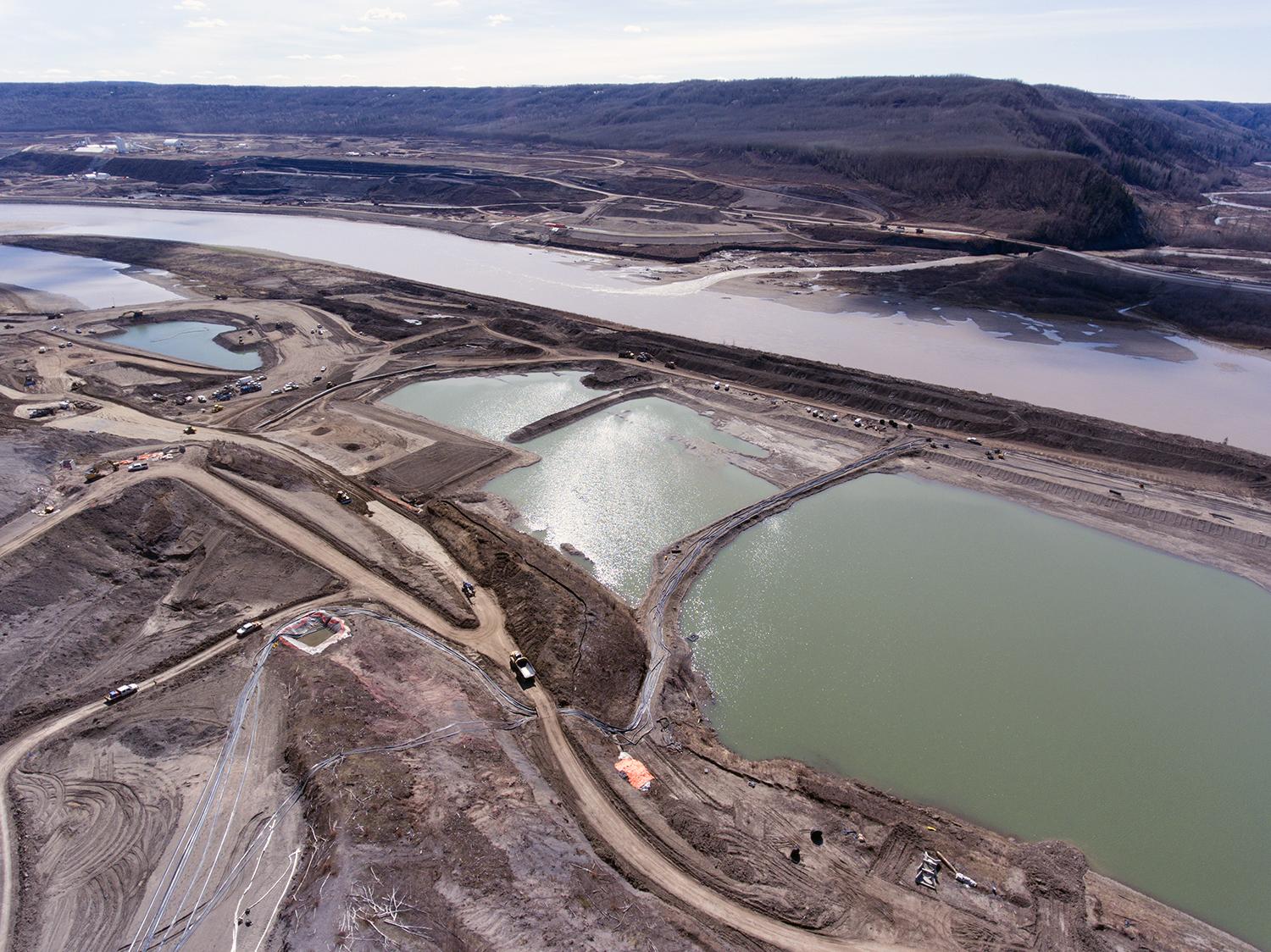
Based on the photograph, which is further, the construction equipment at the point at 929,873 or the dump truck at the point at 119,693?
the dump truck at the point at 119,693

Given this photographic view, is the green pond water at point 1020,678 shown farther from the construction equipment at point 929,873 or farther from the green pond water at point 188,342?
the green pond water at point 188,342

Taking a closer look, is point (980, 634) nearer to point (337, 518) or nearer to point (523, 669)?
point (523, 669)

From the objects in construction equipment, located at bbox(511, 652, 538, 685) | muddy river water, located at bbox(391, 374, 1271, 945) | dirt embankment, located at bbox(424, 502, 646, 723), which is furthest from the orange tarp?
construction equipment, located at bbox(511, 652, 538, 685)

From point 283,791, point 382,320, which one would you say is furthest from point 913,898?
point 382,320

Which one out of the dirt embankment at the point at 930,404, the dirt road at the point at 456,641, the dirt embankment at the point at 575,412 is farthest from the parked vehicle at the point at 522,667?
the dirt embankment at the point at 930,404

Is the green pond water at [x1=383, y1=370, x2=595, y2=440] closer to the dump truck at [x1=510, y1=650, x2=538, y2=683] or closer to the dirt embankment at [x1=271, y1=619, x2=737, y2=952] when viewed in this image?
the dump truck at [x1=510, y1=650, x2=538, y2=683]

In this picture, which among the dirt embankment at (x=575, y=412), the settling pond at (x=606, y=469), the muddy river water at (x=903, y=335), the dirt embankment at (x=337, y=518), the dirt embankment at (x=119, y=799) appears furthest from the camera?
the muddy river water at (x=903, y=335)

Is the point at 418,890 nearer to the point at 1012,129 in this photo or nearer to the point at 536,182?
the point at 536,182
